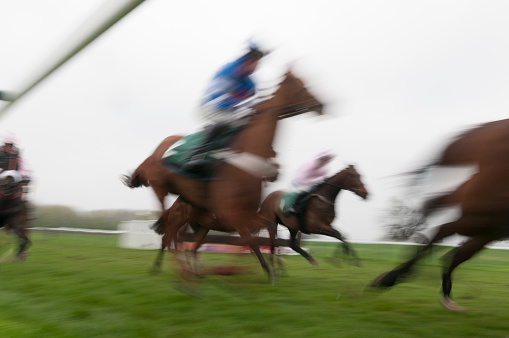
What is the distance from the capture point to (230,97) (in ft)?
13.7

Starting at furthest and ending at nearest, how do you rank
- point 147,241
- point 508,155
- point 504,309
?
point 147,241
point 504,309
point 508,155

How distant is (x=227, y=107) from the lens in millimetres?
4215

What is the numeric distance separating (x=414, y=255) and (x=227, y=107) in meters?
2.02

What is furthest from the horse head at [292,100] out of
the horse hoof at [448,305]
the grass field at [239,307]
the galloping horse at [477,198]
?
the horse hoof at [448,305]

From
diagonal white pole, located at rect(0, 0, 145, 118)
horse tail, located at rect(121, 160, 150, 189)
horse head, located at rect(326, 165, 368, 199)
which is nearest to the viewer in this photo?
diagonal white pole, located at rect(0, 0, 145, 118)

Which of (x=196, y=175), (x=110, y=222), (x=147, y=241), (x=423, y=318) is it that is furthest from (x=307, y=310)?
(x=110, y=222)

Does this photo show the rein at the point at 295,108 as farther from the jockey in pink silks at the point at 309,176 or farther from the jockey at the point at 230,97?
the jockey in pink silks at the point at 309,176

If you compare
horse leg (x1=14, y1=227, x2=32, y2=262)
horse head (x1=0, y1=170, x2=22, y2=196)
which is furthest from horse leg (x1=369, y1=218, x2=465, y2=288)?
horse leg (x1=14, y1=227, x2=32, y2=262)

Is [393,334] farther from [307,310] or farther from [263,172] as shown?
[263,172]

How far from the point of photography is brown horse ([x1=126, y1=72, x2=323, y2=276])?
3.72m

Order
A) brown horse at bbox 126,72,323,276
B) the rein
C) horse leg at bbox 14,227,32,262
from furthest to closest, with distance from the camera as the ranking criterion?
horse leg at bbox 14,227,32,262 < the rein < brown horse at bbox 126,72,323,276

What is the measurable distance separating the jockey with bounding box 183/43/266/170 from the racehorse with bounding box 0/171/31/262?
15.7 feet

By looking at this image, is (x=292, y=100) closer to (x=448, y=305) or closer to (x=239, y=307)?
(x=239, y=307)

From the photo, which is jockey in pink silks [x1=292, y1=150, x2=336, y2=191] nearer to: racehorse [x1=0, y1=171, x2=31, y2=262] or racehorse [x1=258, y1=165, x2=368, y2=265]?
racehorse [x1=258, y1=165, x2=368, y2=265]
